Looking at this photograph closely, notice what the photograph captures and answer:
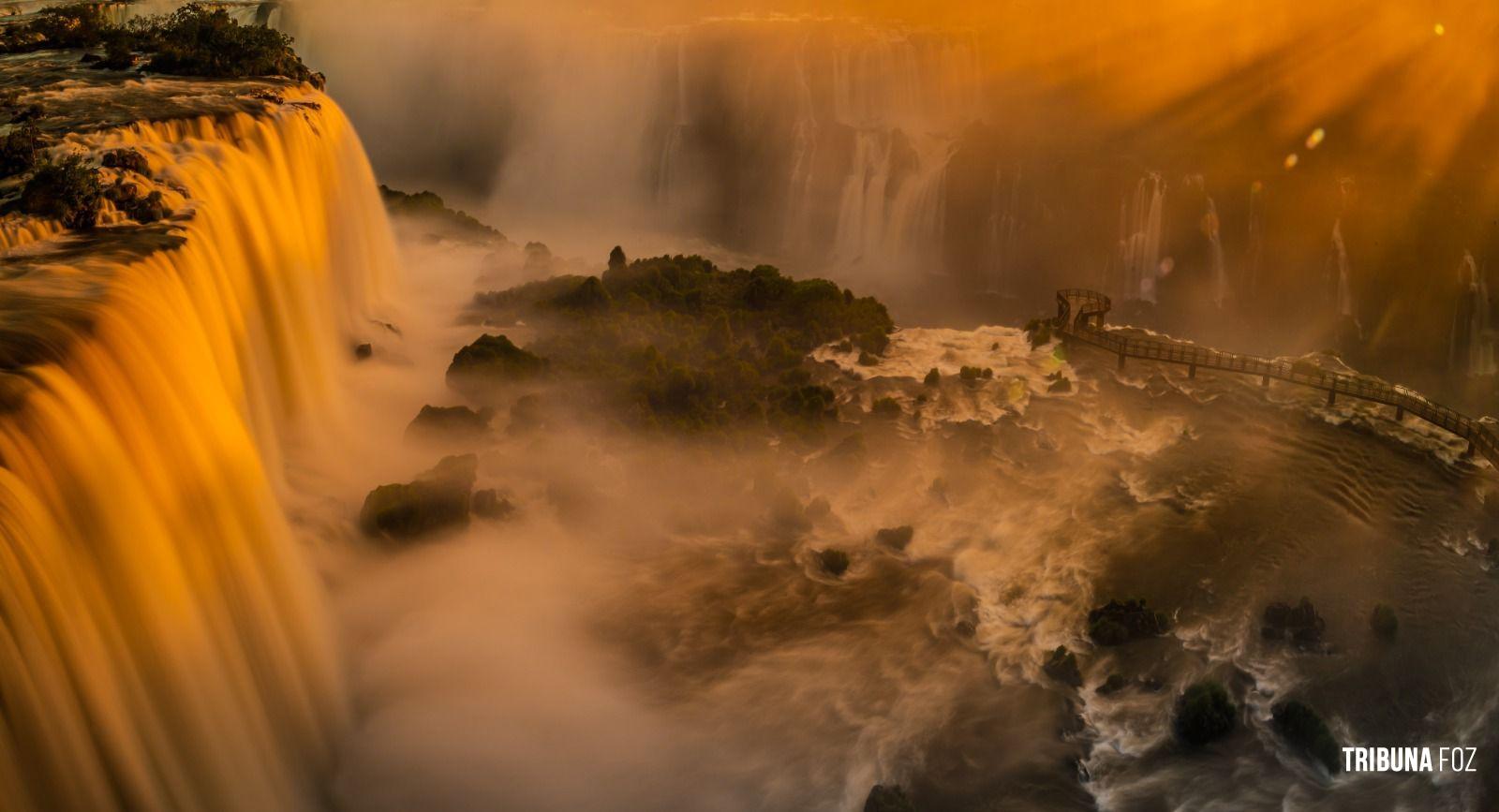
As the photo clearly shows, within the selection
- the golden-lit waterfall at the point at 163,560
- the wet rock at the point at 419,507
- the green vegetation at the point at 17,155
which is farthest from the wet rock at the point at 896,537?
the green vegetation at the point at 17,155

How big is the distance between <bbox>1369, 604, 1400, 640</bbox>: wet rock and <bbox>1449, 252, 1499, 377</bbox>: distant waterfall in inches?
1263

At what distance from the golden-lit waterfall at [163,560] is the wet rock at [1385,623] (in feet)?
59.3

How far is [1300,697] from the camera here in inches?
765

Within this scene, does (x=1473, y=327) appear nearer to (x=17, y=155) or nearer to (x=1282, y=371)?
(x=1282, y=371)

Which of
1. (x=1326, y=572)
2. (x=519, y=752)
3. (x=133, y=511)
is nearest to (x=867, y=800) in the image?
(x=519, y=752)

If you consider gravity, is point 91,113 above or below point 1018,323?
above

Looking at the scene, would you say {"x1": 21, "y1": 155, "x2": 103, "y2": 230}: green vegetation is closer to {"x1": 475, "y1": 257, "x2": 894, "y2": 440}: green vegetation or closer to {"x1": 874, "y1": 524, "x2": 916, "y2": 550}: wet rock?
{"x1": 475, "y1": 257, "x2": 894, "y2": 440}: green vegetation

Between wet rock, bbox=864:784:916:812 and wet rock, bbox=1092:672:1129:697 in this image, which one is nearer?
wet rock, bbox=864:784:916:812

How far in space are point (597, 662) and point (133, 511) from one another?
835 centimetres

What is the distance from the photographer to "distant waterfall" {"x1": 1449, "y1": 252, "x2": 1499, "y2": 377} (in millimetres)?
47656

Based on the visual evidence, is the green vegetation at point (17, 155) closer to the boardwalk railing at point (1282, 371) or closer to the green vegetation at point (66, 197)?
the green vegetation at point (66, 197)

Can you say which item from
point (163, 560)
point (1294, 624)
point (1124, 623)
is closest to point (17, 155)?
point (163, 560)

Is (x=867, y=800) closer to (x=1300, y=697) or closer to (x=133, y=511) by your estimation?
(x=1300, y=697)

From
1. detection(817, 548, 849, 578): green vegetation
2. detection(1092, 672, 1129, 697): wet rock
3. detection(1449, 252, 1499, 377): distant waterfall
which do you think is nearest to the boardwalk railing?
detection(1092, 672, 1129, 697): wet rock
